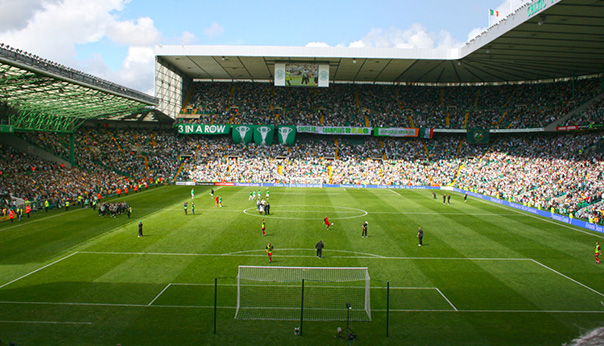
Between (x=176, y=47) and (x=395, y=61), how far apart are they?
102 feet

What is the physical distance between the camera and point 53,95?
3953cm

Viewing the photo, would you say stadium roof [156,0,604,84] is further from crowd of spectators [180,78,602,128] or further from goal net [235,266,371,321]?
goal net [235,266,371,321]

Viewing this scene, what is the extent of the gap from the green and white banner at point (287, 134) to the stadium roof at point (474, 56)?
388 inches

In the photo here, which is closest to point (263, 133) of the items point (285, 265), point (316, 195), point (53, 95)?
point (316, 195)

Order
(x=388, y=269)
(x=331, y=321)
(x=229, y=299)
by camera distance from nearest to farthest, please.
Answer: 1. (x=331, y=321)
2. (x=229, y=299)
3. (x=388, y=269)

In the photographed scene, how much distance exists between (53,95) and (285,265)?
3205cm

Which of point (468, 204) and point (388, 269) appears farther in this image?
point (468, 204)

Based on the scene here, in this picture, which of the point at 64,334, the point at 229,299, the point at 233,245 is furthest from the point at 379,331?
the point at 233,245

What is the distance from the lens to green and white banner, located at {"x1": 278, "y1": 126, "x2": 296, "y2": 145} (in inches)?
2625

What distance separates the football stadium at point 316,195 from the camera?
15352mm

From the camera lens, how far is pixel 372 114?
229ft

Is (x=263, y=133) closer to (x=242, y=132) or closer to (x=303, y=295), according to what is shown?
(x=242, y=132)

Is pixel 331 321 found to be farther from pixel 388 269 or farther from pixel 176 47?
pixel 176 47

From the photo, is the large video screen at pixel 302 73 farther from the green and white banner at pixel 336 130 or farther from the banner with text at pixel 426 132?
the banner with text at pixel 426 132
